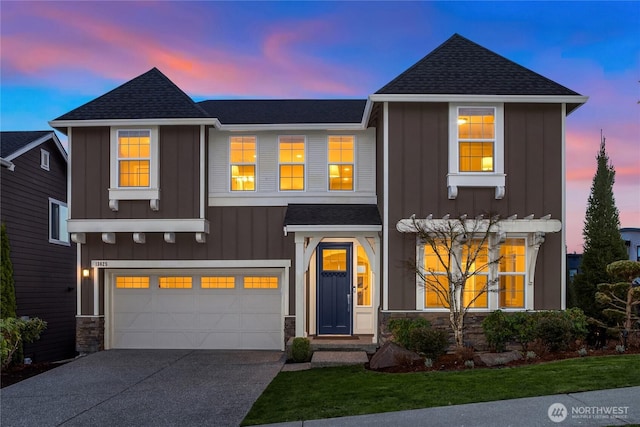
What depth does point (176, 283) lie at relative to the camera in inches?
568

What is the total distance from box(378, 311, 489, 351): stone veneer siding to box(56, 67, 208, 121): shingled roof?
20.0ft

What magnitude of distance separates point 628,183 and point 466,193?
34.0 ft

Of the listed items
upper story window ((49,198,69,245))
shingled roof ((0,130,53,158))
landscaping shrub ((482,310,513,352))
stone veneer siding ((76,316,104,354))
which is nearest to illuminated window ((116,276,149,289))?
stone veneer siding ((76,316,104,354))

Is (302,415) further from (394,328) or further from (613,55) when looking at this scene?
(613,55)

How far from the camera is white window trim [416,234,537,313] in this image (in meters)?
12.0

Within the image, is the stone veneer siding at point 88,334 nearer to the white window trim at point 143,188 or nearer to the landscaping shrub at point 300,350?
the white window trim at point 143,188

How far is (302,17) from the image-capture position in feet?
51.5

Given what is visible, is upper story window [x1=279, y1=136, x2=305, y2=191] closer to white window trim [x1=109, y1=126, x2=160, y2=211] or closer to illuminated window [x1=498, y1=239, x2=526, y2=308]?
white window trim [x1=109, y1=126, x2=160, y2=211]

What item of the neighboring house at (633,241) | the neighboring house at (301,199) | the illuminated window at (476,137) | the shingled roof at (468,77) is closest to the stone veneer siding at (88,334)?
the neighboring house at (301,199)

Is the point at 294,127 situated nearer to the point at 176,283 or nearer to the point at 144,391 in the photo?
the point at 176,283

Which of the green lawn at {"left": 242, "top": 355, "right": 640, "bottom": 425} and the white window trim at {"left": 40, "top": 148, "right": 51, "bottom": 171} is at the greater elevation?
the white window trim at {"left": 40, "top": 148, "right": 51, "bottom": 171}

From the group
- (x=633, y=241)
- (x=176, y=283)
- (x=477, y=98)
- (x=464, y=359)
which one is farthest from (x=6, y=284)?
(x=633, y=241)

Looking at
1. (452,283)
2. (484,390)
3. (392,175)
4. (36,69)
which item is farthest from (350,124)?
(36,69)

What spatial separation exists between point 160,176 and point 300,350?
5.11 m
